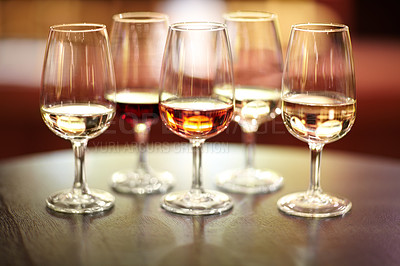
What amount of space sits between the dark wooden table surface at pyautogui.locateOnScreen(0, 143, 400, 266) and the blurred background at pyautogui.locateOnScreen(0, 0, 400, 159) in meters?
1.19

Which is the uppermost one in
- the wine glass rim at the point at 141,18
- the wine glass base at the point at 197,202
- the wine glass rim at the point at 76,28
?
the wine glass rim at the point at 141,18

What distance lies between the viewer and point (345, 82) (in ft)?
3.38

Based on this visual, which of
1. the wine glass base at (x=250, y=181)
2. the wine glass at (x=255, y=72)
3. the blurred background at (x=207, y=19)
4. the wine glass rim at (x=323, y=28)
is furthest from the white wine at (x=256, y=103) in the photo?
the blurred background at (x=207, y=19)

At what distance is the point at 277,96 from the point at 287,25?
206 cm

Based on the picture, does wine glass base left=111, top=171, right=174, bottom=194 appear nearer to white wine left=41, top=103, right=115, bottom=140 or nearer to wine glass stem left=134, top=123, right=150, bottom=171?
wine glass stem left=134, top=123, right=150, bottom=171

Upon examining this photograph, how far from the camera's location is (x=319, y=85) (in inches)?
40.6

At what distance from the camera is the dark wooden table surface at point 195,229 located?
87 centimetres

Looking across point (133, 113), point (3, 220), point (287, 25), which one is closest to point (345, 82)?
point (133, 113)

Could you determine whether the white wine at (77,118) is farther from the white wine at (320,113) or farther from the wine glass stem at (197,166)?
the white wine at (320,113)

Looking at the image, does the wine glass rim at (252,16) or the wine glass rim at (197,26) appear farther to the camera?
the wine glass rim at (252,16)

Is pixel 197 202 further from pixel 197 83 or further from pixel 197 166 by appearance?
pixel 197 83

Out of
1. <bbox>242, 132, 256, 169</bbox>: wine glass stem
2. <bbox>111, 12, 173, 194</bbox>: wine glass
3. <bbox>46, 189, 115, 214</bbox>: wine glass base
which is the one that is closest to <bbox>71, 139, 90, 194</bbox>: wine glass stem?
<bbox>46, 189, 115, 214</bbox>: wine glass base

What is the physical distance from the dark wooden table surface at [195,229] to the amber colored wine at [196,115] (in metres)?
0.13

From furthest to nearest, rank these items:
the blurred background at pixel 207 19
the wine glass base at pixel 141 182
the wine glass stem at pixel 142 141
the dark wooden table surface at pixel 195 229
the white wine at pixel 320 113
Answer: the blurred background at pixel 207 19
the wine glass stem at pixel 142 141
the wine glass base at pixel 141 182
the white wine at pixel 320 113
the dark wooden table surface at pixel 195 229
